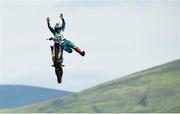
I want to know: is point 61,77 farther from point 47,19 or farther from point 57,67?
point 47,19

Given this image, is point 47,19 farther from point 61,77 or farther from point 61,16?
point 61,77

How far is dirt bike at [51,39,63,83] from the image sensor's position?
43.1 m

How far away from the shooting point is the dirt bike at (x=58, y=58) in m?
43.1

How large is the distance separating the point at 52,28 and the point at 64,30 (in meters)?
0.84

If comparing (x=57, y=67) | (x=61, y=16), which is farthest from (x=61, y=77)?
(x=61, y=16)

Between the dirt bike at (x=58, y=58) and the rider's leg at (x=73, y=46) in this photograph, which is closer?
the dirt bike at (x=58, y=58)

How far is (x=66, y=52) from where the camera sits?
140 ft

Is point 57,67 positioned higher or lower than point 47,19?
lower

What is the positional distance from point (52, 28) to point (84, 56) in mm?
2815

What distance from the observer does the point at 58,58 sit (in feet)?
142

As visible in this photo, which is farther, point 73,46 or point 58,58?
point 73,46

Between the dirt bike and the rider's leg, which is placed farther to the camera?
the rider's leg

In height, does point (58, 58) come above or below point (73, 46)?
below

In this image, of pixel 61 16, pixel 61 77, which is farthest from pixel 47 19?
pixel 61 77
